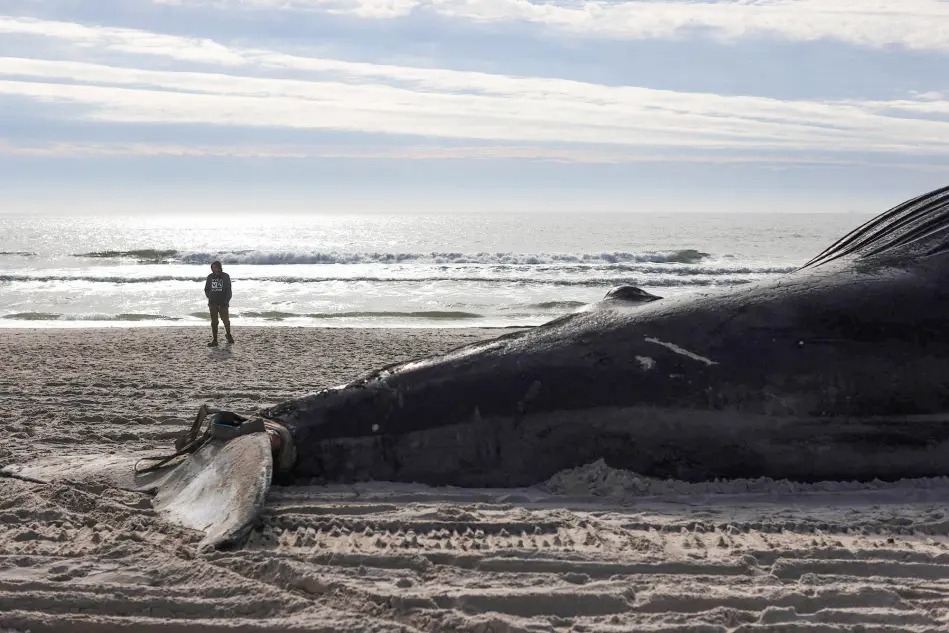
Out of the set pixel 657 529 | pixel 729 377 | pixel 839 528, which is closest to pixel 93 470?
pixel 657 529

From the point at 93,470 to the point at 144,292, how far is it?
1999cm

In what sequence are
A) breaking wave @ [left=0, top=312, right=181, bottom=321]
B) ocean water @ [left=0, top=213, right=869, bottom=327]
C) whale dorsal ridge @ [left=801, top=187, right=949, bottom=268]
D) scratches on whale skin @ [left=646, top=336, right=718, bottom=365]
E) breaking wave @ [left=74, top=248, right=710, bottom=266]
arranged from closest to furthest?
scratches on whale skin @ [left=646, top=336, right=718, bottom=365] < whale dorsal ridge @ [left=801, top=187, right=949, bottom=268] < breaking wave @ [left=0, top=312, right=181, bottom=321] < ocean water @ [left=0, top=213, right=869, bottom=327] < breaking wave @ [left=74, top=248, right=710, bottom=266]

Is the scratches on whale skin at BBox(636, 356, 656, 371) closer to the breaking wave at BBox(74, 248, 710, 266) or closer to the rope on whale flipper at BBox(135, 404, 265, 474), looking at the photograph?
the rope on whale flipper at BBox(135, 404, 265, 474)

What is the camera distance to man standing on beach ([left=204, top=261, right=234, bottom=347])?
13711mm

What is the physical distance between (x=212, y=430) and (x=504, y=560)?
196 centimetres

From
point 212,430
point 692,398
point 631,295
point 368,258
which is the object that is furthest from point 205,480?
point 368,258

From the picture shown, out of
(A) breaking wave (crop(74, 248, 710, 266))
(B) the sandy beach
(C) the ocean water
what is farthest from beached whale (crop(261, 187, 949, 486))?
(A) breaking wave (crop(74, 248, 710, 266))

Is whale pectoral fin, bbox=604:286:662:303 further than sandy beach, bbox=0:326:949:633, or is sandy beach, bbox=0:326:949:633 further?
whale pectoral fin, bbox=604:286:662:303

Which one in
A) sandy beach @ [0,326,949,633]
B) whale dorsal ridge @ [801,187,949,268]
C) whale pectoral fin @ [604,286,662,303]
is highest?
whale dorsal ridge @ [801,187,949,268]

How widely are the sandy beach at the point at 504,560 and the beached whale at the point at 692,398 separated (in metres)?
0.15

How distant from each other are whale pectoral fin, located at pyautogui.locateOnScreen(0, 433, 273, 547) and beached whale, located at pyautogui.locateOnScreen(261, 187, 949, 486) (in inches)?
14.0

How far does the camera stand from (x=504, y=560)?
3730 mm

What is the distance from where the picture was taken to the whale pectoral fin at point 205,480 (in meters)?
4.05

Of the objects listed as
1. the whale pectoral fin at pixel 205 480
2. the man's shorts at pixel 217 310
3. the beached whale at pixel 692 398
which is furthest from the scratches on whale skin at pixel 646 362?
the man's shorts at pixel 217 310
